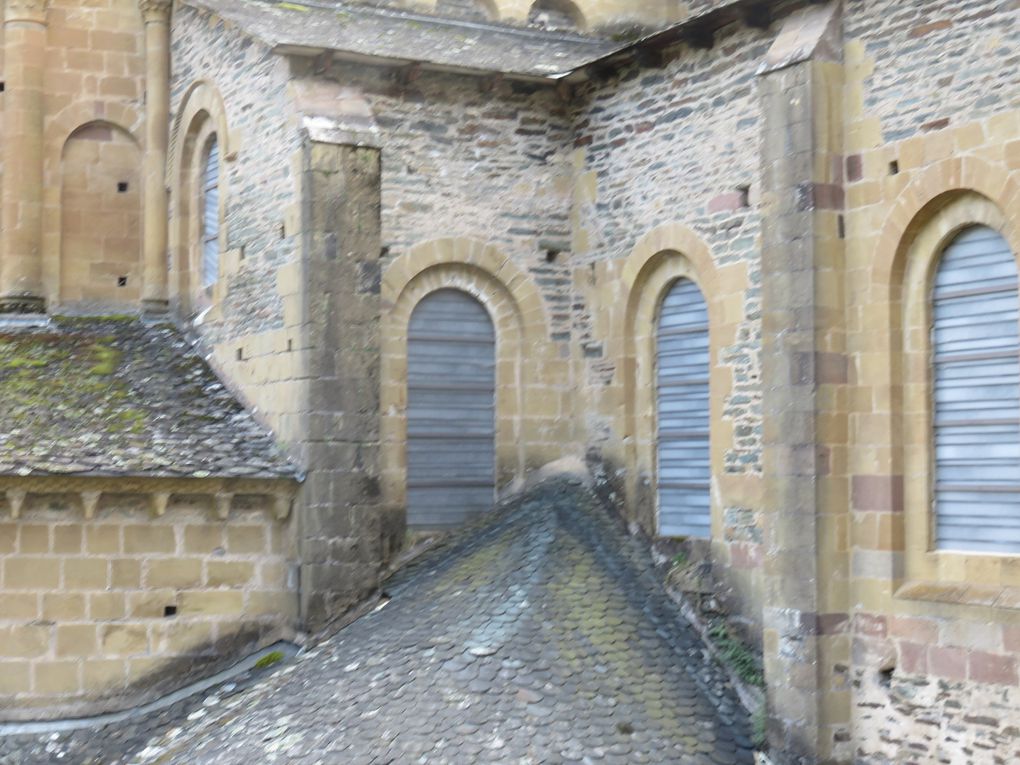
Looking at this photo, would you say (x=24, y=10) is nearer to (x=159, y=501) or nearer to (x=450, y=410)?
(x=159, y=501)

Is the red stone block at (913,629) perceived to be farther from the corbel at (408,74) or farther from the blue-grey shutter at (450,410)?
the corbel at (408,74)

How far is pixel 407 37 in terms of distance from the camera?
1659 cm

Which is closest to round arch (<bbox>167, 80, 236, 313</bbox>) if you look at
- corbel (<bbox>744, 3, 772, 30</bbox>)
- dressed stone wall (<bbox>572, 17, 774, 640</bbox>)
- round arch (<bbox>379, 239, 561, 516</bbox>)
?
round arch (<bbox>379, 239, 561, 516</bbox>)

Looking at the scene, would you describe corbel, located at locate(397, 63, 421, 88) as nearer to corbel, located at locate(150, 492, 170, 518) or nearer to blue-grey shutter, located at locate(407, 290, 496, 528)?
blue-grey shutter, located at locate(407, 290, 496, 528)

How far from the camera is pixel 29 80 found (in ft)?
58.8

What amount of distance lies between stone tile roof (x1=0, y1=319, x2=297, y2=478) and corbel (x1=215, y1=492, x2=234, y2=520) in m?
0.28

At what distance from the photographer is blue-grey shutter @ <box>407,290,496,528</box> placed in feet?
51.3

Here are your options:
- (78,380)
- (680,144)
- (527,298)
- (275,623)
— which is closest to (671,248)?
(680,144)

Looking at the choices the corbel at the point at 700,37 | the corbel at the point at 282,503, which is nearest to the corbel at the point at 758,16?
the corbel at the point at 700,37

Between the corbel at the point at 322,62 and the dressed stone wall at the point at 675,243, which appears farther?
the corbel at the point at 322,62

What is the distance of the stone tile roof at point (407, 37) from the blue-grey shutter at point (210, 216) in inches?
69.8

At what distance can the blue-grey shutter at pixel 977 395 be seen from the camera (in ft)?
37.0

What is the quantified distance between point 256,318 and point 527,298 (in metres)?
2.87

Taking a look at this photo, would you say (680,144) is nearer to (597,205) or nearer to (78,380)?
(597,205)
